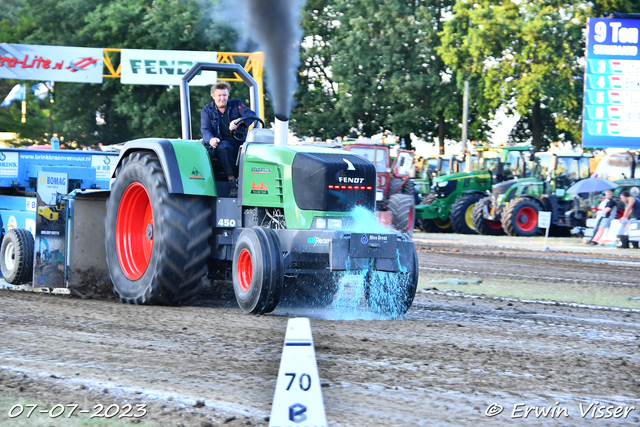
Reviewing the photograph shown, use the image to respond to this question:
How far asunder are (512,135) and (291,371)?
3757 cm

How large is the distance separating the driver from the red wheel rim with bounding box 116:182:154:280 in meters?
0.94

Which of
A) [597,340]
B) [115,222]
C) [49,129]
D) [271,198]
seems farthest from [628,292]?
[49,129]

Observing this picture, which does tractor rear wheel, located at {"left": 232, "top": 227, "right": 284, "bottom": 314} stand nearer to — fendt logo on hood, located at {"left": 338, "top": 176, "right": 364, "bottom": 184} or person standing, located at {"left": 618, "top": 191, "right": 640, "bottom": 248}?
fendt logo on hood, located at {"left": 338, "top": 176, "right": 364, "bottom": 184}

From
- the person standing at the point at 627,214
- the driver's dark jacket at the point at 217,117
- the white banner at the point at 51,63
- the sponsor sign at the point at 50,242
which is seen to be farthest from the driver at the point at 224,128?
the white banner at the point at 51,63

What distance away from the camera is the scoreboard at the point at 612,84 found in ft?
78.0

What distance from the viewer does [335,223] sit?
771 centimetres

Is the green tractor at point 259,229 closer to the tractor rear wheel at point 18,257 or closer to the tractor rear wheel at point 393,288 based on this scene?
the tractor rear wheel at point 393,288

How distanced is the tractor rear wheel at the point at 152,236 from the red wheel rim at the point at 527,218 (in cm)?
1775

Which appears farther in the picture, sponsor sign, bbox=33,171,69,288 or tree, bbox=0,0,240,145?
tree, bbox=0,0,240,145

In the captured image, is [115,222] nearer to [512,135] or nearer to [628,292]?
[628,292]

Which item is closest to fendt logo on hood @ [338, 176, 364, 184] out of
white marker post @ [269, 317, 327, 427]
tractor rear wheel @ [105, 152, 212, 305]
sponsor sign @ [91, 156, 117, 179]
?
tractor rear wheel @ [105, 152, 212, 305]

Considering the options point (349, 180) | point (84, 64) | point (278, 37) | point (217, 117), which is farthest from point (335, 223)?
point (84, 64)

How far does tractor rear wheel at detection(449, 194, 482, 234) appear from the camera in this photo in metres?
26.2

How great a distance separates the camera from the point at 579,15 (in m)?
34.9
